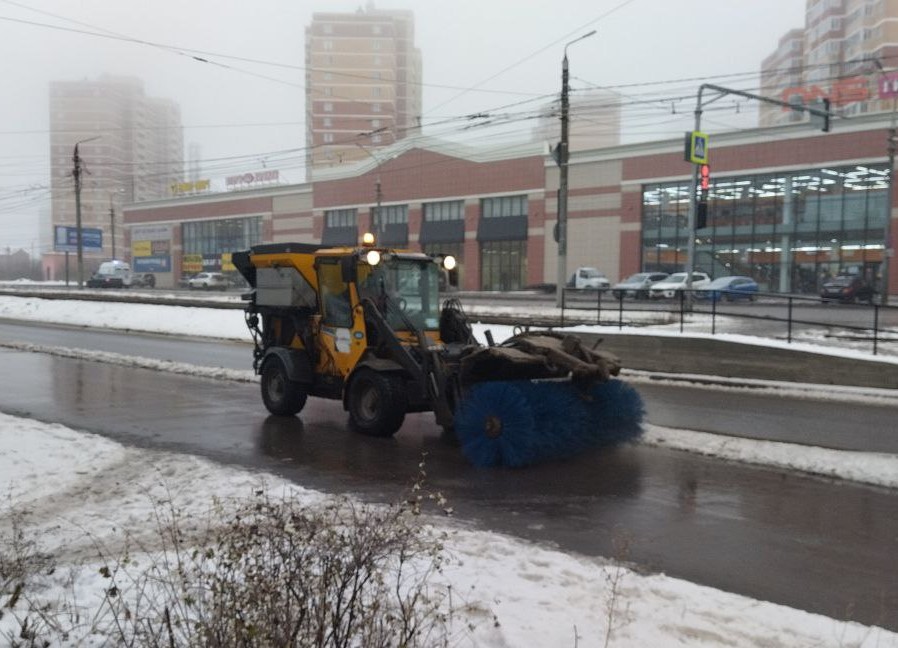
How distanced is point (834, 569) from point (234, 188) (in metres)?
84.6

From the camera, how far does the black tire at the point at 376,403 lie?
9.32m

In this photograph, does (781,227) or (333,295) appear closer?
(333,295)

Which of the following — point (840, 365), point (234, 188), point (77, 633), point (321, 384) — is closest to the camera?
point (77, 633)

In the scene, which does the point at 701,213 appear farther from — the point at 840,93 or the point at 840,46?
the point at 840,46

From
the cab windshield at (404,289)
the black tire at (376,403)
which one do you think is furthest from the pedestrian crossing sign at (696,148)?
the black tire at (376,403)

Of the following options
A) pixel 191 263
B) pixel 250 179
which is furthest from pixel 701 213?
pixel 191 263

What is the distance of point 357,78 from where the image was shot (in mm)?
119688

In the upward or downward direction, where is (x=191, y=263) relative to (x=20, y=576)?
upward

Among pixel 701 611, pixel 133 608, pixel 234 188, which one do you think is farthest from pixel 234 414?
pixel 234 188

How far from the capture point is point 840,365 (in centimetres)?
1435

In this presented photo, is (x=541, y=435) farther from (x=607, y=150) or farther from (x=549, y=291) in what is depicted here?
(x=607, y=150)

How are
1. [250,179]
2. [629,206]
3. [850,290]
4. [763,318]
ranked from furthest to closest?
[250,179], [629,206], [850,290], [763,318]

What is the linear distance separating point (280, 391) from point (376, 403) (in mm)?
2173

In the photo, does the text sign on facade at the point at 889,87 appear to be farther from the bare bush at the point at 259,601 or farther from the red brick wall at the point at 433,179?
the bare bush at the point at 259,601
